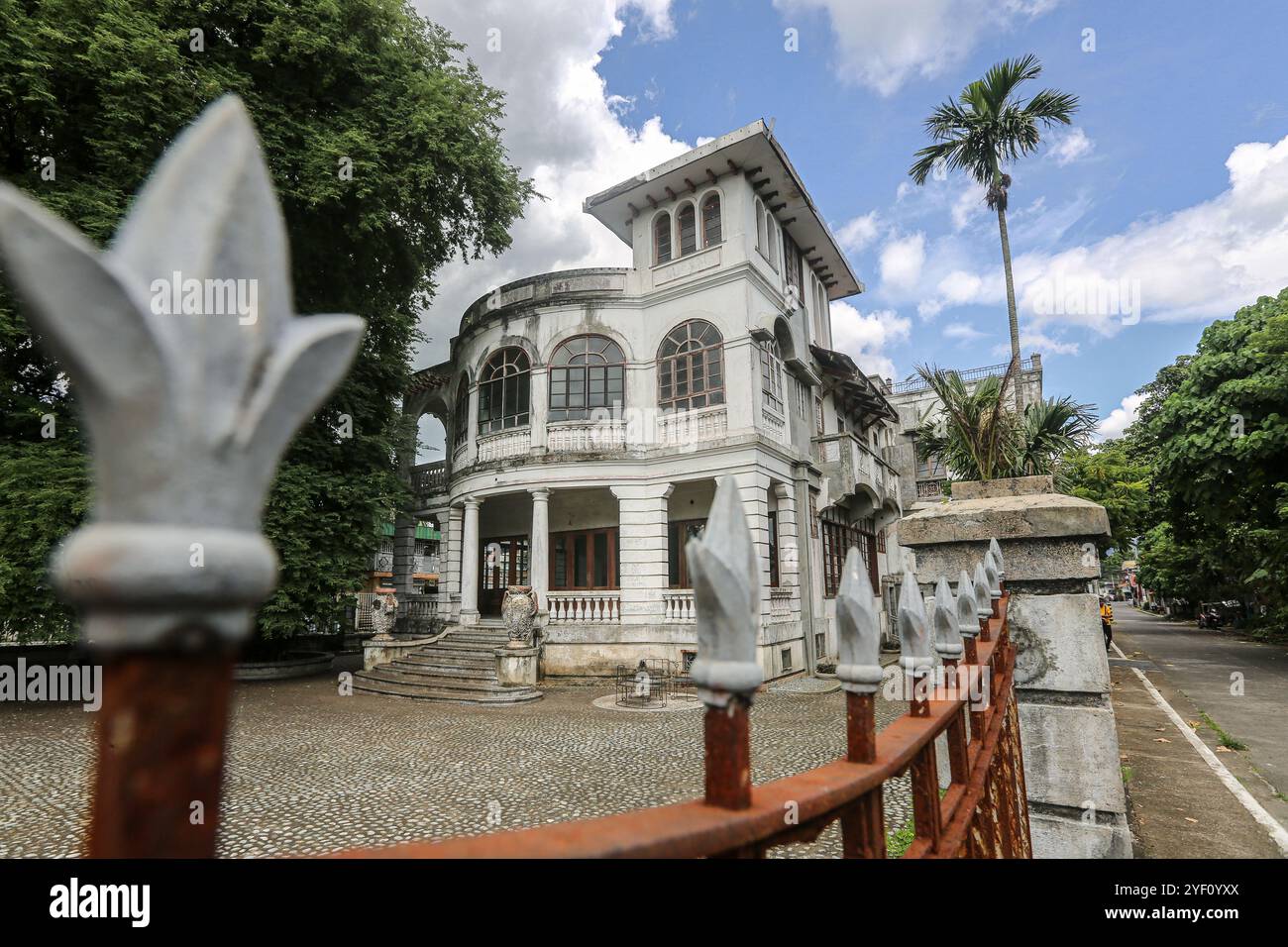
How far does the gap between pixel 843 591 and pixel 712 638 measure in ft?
1.90

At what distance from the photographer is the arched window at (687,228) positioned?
622 inches

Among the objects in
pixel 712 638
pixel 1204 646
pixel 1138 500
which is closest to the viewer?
pixel 712 638

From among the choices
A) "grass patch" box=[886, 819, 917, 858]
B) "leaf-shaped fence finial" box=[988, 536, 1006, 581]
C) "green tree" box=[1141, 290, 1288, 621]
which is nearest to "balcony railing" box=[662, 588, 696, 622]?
"grass patch" box=[886, 819, 917, 858]

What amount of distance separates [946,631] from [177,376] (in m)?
2.68

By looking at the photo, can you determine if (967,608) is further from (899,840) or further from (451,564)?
(451,564)

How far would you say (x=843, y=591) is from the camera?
151 cm

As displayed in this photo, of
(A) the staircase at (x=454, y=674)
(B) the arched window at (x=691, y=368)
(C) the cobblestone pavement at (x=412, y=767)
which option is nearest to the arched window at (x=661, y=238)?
(B) the arched window at (x=691, y=368)

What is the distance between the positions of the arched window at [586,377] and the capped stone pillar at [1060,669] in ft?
39.7

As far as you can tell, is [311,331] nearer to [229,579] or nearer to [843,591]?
[229,579]

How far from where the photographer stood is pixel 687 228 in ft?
52.4

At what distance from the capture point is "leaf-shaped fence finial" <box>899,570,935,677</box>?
2098mm

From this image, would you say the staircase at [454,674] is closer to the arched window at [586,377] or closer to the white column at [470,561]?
the white column at [470,561]
